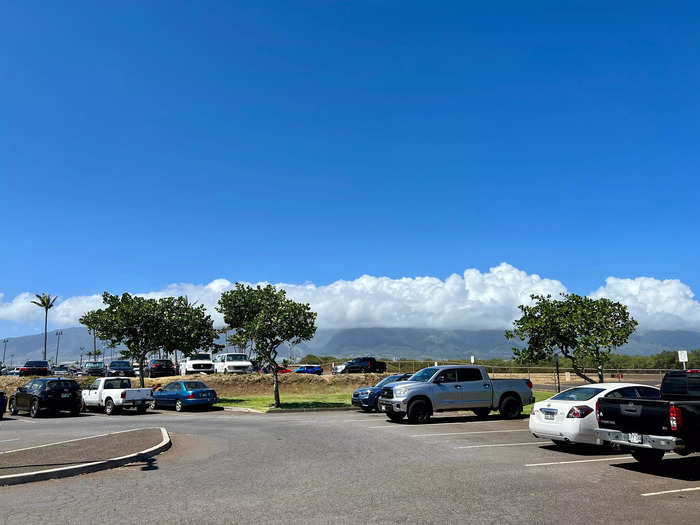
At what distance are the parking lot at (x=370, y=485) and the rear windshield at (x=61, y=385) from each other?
10818mm

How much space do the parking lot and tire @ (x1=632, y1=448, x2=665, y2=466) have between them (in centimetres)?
27

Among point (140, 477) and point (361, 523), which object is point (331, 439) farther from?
point (361, 523)

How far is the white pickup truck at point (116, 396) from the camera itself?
25719 mm

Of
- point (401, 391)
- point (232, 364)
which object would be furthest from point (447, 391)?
point (232, 364)

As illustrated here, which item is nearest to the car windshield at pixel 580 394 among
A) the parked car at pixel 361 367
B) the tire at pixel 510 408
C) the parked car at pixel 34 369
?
the tire at pixel 510 408

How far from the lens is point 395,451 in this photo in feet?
43.6

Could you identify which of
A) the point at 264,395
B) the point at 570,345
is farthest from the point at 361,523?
the point at 264,395

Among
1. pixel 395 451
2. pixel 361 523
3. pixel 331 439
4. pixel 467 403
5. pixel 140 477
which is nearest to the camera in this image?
pixel 361 523

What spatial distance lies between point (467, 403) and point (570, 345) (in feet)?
18.9

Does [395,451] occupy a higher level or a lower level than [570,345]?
lower

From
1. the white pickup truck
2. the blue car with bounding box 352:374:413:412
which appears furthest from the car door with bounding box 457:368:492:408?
the white pickup truck

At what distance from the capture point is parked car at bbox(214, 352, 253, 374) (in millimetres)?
46094

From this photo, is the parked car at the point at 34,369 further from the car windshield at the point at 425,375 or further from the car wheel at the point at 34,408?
the car windshield at the point at 425,375

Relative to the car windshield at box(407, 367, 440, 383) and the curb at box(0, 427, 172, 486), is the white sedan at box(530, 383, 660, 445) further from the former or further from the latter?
the curb at box(0, 427, 172, 486)
